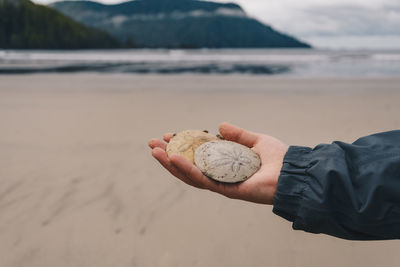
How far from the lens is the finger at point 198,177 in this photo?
2.36m

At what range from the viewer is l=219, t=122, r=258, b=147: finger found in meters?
3.02

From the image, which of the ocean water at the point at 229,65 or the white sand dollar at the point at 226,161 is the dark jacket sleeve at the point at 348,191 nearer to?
the white sand dollar at the point at 226,161

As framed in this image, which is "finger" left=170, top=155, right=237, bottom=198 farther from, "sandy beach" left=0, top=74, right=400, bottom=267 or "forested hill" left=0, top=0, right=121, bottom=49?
"forested hill" left=0, top=0, right=121, bottom=49

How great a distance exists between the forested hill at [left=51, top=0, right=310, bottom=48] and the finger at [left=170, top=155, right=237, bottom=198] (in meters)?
117

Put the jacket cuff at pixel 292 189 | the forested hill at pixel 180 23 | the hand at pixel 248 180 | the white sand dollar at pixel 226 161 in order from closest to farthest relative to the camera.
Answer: the jacket cuff at pixel 292 189
the hand at pixel 248 180
the white sand dollar at pixel 226 161
the forested hill at pixel 180 23

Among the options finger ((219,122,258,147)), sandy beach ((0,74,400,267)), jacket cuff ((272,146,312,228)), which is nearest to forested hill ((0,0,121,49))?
sandy beach ((0,74,400,267))

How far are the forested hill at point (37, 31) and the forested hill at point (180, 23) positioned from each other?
46.5 metres

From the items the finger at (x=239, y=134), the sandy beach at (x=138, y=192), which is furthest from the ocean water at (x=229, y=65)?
the finger at (x=239, y=134)

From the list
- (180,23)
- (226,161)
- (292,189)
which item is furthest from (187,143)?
(180,23)

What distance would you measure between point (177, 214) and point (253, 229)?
0.70m

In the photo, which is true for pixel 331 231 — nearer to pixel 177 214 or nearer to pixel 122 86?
pixel 177 214

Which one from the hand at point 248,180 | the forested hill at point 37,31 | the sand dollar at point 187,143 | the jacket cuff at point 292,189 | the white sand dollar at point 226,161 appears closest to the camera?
the jacket cuff at point 292,189

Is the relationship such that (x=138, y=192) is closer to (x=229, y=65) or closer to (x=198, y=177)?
(x=198, y=177)

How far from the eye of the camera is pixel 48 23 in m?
68.7
